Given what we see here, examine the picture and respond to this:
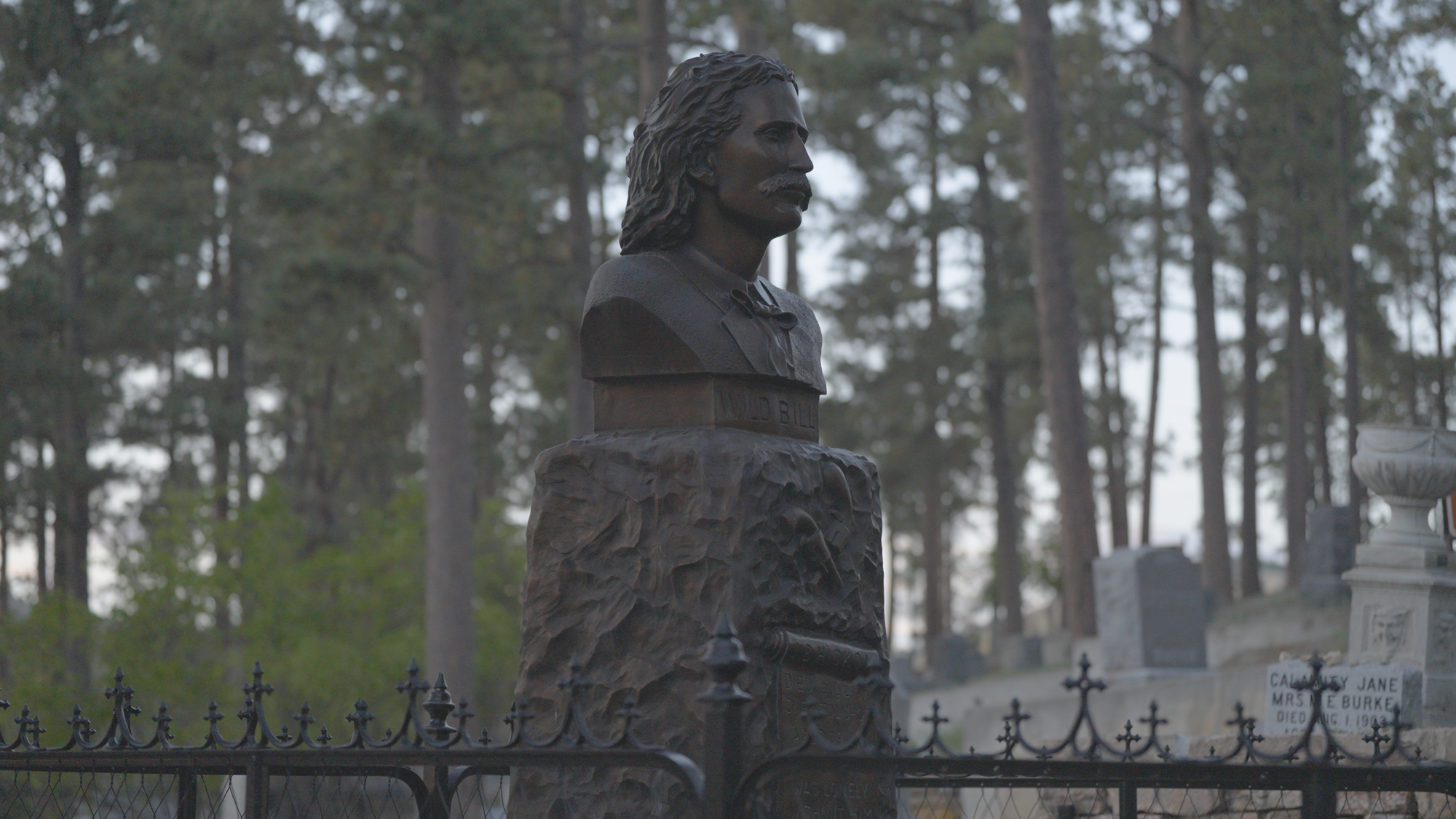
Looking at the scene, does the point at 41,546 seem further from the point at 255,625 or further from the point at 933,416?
the point at 933,416

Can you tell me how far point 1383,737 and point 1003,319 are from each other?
2671 cm

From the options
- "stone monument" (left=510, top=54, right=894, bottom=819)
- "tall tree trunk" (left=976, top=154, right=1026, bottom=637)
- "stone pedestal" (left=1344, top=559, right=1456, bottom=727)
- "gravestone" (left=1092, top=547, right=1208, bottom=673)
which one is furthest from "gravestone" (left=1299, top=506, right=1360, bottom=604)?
"stone monument" (left=510, top=54, right=894, bottom=819)

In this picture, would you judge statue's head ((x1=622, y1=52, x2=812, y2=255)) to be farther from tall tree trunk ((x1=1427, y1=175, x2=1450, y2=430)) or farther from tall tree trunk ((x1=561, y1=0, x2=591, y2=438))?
tall tree trunk ((x1=1427, y1=175, x2=1450, y2=430))

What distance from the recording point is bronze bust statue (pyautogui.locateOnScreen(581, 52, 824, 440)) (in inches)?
224

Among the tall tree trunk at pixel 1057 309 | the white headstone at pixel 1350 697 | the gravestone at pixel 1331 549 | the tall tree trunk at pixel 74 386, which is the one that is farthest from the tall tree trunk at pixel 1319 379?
the tall tree trunk at pixel 74 386

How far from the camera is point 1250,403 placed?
28375 millimetres

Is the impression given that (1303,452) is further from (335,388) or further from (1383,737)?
(1383,737)

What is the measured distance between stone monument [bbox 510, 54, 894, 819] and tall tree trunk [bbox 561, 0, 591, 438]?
14.4 m

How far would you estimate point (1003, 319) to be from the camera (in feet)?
100

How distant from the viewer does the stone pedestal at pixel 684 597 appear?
5375 mm

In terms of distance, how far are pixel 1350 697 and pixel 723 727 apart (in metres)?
8.57

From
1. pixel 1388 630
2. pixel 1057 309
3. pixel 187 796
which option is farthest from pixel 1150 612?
pixel 187 796

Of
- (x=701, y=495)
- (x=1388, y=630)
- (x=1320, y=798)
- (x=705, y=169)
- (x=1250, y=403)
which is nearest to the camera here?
(x=1320, y=798)

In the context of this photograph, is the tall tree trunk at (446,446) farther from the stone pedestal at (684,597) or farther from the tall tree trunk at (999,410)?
the tall tree trunk at (999,410)
